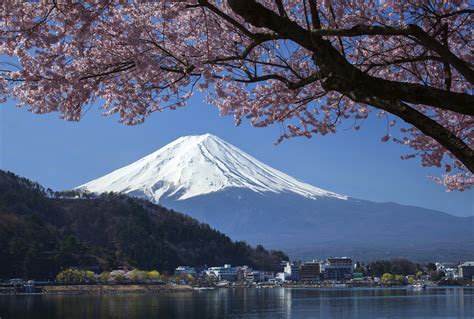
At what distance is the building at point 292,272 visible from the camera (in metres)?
79.0

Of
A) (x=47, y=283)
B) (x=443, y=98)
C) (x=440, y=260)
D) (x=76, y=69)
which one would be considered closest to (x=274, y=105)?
(x=76, y=69)

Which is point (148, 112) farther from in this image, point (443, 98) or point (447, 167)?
point (447, 167)

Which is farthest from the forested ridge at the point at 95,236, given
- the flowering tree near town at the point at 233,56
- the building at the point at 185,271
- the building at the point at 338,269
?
the flowering tree near town at the point at 233,56

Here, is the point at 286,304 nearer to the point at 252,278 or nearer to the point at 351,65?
the point at 351,65

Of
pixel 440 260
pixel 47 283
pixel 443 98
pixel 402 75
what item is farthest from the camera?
pixel 440 260

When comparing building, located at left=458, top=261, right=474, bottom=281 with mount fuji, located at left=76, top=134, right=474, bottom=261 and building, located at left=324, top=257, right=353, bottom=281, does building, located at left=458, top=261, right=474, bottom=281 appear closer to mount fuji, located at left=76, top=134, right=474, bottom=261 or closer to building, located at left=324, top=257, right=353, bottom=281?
building, located at left=324, top=257, right=353, bottom=281

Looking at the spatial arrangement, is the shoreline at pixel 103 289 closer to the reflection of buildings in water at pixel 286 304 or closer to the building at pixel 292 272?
the reflection of buildings in water at pixel 286 304

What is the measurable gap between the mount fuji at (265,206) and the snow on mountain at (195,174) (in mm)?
253

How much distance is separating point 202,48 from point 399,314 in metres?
21.8

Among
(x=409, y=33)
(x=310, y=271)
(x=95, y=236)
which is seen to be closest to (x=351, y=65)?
(x=409, y=33)

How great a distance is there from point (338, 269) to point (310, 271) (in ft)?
12.7

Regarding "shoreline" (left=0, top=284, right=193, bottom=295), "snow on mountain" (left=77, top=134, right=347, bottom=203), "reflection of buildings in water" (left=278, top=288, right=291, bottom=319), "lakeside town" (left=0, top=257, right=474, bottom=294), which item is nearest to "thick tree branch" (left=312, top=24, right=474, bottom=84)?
"reflection of buildings in water" (left=278, top=288, right=291, bottom=319)

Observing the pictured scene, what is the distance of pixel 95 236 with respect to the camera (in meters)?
67.8

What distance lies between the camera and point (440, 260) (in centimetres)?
11194
